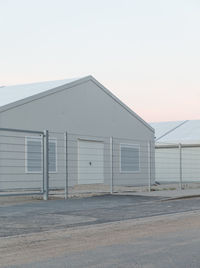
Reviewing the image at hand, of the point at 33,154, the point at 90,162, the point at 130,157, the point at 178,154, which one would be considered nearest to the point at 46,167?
the point at 33,154

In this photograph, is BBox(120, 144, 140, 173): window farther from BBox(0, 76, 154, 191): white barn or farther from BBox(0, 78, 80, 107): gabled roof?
BBox(0, 78, 80, 107): gabled roof

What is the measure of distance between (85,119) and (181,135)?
1198 cm

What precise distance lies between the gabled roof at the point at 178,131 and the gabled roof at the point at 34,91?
676 cm

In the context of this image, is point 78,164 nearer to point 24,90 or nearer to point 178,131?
point 24,90

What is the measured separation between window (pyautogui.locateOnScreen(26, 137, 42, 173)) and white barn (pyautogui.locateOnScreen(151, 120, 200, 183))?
11.7 meters

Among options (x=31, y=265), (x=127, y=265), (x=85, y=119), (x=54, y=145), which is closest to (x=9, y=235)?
(x=31, y=265)

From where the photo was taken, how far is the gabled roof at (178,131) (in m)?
33.1

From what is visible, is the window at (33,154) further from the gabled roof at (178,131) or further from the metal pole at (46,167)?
the gabled roof at (178,131)

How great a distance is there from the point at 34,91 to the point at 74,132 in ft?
8.15

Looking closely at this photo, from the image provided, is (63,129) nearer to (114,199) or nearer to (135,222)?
(114,199)

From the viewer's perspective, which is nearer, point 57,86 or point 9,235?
point 9,235

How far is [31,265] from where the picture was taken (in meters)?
6.23

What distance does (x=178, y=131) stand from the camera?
36.0 m

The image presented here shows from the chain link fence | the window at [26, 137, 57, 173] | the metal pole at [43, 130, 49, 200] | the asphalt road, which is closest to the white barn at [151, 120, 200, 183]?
the chain link fence
